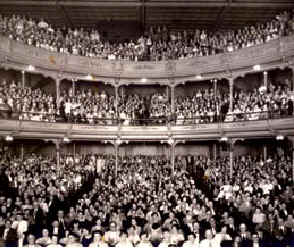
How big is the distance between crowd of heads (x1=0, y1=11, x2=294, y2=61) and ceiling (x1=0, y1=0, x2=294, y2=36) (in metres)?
0.54

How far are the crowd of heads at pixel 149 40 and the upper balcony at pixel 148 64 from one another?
35cm

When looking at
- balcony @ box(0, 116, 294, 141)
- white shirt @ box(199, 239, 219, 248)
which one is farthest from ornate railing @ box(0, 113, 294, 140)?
white shirt @ box(199, 239, 219, 248)

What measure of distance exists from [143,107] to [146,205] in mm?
9353

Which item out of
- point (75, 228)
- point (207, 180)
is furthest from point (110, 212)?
point (207, 180)

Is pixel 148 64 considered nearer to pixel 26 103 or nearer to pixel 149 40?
pixel 149 40

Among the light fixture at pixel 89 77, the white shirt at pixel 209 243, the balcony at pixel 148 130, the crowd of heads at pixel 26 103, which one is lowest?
the white shirt at pixel 209 243

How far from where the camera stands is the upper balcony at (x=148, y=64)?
1819 cm

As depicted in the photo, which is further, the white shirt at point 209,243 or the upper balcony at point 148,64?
the upper balcony at point 148,64

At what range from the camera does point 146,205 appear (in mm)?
14164

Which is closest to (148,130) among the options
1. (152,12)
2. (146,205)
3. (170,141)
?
(170,141)

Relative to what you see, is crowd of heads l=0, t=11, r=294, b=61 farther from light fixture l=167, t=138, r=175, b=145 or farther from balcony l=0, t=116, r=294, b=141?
light fixture l=167, t=138, r=175, b=145

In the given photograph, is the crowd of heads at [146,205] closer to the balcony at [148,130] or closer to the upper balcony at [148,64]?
the balcony at [148,130]

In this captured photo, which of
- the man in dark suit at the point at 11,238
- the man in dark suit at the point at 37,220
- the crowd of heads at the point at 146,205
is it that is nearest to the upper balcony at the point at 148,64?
the crowd of heads at the point at 146,205

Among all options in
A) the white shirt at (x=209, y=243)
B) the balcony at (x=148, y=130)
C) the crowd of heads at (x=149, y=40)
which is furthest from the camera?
the crowd of heads at (x=149, y=40)
